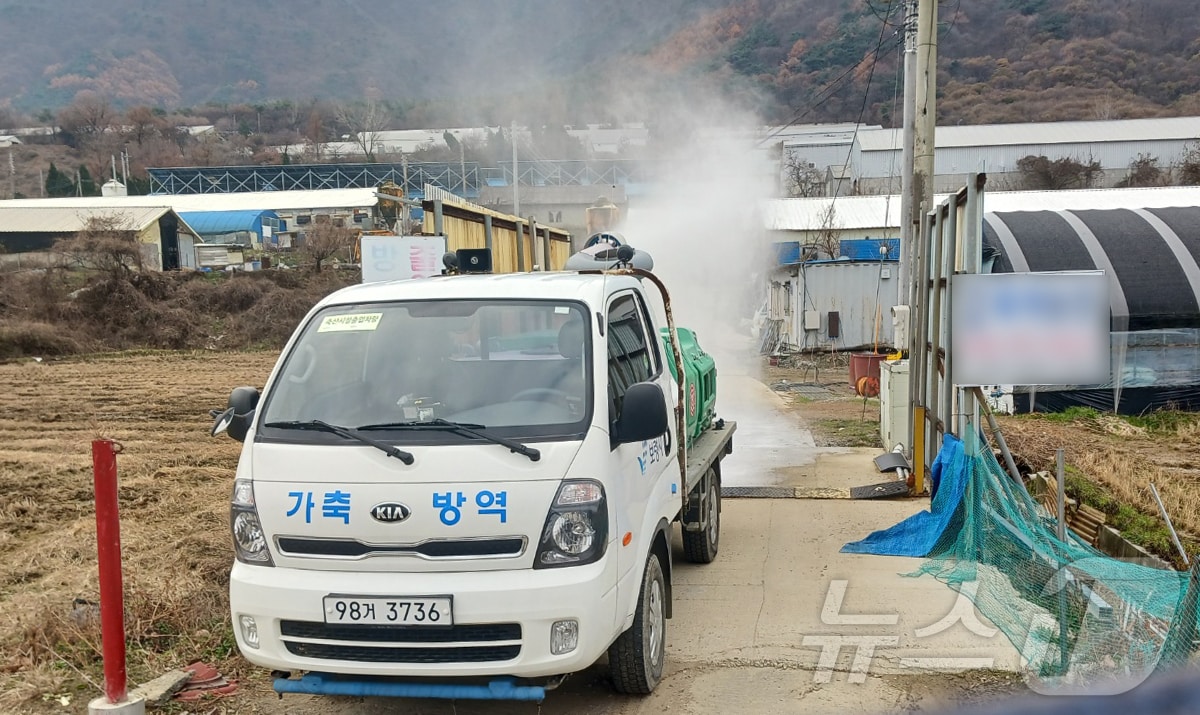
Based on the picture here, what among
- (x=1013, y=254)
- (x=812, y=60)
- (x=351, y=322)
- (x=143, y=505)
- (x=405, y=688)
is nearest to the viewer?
(x=405, y=688)

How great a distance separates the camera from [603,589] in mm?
4191

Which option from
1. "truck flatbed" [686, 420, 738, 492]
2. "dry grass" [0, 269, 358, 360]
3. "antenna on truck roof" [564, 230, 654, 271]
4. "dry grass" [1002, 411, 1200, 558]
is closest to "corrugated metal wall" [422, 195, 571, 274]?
"antenna on truck roof" [564, 230, 654, 271]

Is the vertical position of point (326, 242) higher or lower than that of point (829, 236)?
higher

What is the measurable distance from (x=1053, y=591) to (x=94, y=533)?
7955 millimetres

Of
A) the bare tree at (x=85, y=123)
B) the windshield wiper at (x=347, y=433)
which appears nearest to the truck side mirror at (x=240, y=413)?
the windshield wiper at (x=347, y=433)

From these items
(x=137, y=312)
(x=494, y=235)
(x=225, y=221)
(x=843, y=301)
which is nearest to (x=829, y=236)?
(x=843, y=301)

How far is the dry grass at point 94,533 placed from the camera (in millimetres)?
5281

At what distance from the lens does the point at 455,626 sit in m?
4.07

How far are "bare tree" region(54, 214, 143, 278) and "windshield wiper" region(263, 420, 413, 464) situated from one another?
32099mm

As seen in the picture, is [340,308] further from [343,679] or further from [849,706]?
[849,706]

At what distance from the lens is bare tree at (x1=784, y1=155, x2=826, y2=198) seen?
51.1 m

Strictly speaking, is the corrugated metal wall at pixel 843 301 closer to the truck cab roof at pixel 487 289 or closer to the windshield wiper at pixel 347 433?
the truck cab roof at pixel 487 289

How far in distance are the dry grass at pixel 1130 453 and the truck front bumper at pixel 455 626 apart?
4.85 metres

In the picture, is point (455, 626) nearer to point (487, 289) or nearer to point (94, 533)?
point (487, 289)
